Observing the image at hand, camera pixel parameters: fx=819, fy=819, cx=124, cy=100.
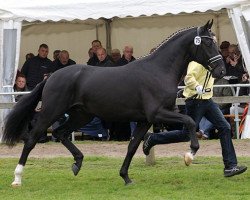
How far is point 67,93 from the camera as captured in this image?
10109 mm

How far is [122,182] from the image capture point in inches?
399

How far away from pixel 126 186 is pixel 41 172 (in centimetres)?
188

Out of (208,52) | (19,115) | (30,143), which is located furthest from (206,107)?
(19,115)

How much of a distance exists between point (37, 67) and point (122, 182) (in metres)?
7.30

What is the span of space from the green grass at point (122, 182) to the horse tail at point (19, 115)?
0.57 m

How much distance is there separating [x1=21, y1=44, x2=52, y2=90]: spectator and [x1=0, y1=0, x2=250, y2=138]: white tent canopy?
116 cm

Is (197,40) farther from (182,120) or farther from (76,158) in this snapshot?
(76,158)

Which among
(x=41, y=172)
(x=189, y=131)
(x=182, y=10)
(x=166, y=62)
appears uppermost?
(x=182, y=10)

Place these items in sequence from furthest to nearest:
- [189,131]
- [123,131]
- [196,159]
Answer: [123,131]
[196,159]
[189,131]

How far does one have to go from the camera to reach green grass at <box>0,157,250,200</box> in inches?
358

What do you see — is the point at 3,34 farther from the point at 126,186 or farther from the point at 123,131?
the point at 126,186

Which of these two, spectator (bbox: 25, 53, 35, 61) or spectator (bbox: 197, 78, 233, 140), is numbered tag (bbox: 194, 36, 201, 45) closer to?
spectator (bbox: 197, 78, 233, 140)

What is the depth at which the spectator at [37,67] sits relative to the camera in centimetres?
1686

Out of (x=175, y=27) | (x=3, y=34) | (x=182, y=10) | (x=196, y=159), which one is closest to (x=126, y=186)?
(x=196, y=159)
